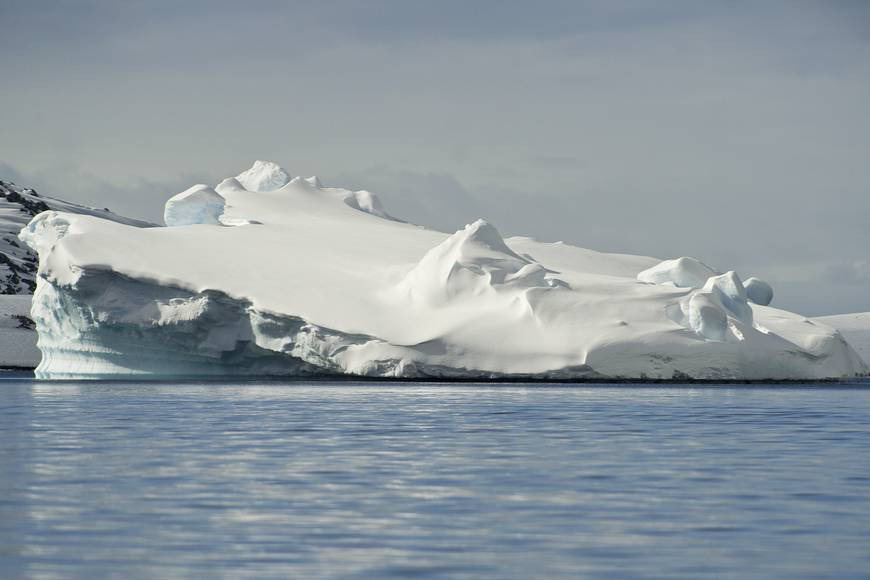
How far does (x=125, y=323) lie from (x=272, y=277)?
5.46 meters

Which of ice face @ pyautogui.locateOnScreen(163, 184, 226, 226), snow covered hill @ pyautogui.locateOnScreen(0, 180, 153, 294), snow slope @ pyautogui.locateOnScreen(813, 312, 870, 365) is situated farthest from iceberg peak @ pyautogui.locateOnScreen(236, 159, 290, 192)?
snow slope @ pyautogui.locateOnScreen(813, 312, 870, 365)

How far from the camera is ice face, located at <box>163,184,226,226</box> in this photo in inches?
2212

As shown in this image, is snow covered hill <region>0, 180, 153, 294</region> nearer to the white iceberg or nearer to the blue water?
the white iceberg

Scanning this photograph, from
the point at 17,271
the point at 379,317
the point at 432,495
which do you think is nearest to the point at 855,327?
the point at 379,317

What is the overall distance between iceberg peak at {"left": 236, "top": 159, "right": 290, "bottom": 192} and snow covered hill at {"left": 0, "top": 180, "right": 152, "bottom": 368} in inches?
562

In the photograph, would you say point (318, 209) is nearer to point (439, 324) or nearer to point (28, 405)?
point (439, 324)

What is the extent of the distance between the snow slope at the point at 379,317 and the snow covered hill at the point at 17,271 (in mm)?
17980

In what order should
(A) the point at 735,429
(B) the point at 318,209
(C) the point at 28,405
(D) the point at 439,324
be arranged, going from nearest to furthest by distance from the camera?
(A) the point at 735,429 → (C) the point at 28,405 → (D) the point at 439,324 → (B) the point at 318,209

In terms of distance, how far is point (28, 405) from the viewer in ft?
101

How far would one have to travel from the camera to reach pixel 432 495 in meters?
13.5

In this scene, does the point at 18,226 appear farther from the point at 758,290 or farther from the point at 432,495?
the point at 432,495

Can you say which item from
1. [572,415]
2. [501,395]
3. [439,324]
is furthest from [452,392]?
[572,415]

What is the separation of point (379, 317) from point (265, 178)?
22.7m

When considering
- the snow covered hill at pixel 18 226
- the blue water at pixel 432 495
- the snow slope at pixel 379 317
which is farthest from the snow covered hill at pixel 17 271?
the blue water at pixel 432 495
